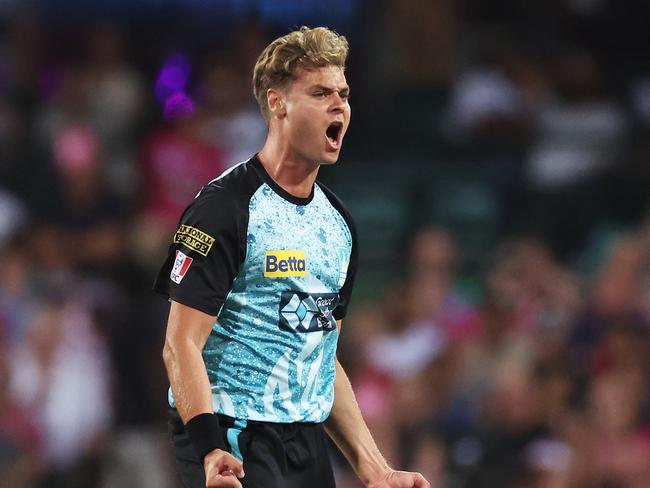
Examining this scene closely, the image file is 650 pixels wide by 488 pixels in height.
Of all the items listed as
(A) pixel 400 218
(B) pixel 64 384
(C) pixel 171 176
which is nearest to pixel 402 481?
(B) pixel 64 384

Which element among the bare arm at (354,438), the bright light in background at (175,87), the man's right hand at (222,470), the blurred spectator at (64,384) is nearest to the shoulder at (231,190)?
the bare arm at (354,438)

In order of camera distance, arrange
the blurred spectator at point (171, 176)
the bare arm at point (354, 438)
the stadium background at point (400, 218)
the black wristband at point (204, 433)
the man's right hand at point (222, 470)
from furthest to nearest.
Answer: the blurred spectator at point (171, 176) → the stadium background at point (400, 218) → the bare arm at point (354, 438) → the black wristband at point (204, 433) → the man's right hand at point (222, 470)

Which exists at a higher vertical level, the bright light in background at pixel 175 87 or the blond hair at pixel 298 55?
the blond hair at pixel 298 55

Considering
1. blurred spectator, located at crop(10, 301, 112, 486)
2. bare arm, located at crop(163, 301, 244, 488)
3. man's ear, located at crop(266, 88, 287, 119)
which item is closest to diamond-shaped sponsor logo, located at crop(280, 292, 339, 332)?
bare arm, located at crop(163, 301, 244, 488)

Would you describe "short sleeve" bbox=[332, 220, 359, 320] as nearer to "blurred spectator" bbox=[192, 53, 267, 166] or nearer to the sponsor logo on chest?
the sponsor logo on chest

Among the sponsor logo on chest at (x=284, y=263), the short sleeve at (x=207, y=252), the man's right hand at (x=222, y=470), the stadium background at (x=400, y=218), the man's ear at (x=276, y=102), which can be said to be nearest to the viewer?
the man's right hand at (x=222, y=470)

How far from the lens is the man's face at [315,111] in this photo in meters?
3.72

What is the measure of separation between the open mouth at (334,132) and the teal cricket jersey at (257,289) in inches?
8.0

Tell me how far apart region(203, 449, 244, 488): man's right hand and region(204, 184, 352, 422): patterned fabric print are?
0.31 metres

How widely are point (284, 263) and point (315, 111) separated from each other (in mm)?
437

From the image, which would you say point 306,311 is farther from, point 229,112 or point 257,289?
point 229,112

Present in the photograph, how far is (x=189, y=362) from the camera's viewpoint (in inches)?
137

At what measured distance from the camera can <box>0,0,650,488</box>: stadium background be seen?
712cm

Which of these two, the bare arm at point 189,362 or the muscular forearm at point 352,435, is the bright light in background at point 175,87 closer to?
the muscular forearm at point 352,435
